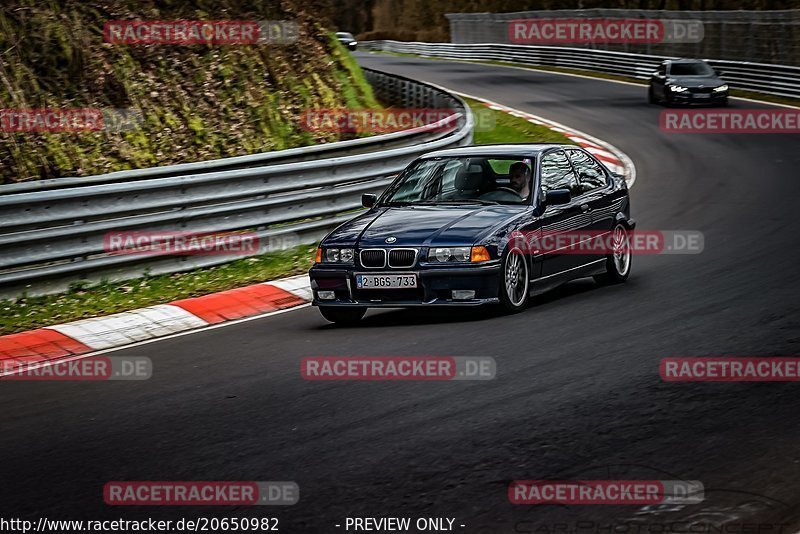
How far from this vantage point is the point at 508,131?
26.1m

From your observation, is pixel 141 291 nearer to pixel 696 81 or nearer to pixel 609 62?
pixel 696 81

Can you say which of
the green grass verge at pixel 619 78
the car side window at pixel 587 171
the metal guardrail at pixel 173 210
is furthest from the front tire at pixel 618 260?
the green grass verge at pixel 619 78

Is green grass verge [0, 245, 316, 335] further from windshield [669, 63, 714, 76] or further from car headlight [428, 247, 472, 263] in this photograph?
windshield [669, 63, 714, 76]

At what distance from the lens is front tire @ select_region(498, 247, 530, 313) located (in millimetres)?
9727

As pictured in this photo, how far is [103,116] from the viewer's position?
1605cm

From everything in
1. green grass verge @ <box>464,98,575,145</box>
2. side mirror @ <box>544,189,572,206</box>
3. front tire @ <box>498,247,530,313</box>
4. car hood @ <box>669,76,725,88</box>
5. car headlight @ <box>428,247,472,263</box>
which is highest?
side mirror @ <box>544,189,572,206</box>

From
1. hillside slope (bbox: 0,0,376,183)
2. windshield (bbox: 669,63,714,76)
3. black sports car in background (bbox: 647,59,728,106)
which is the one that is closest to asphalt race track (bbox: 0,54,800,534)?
hillside slope (bbox: 0,0,376,183)

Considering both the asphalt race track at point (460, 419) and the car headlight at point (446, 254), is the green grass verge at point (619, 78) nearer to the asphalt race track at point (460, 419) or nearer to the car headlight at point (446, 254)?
the asphalt race track at point (460, 419)

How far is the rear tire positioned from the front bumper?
33 centimetres

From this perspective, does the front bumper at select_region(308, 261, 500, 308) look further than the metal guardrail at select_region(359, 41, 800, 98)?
No

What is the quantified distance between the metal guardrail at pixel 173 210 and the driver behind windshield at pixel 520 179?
11.8ft

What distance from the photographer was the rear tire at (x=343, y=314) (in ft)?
33.4

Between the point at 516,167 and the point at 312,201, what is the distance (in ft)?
12.6

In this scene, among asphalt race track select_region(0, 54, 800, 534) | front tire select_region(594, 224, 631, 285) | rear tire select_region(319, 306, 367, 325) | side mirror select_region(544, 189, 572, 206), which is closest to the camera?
asphalt race track select_region(0, 54, 800, 534)
